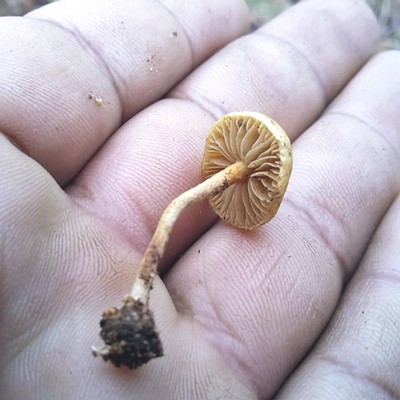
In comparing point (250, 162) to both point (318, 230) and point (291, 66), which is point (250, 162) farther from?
point (291, 66)

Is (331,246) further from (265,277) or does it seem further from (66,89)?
(66,89)

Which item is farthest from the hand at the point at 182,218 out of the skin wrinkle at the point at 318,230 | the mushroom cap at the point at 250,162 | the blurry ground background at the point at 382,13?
the blurry ground background at the point at 382,13

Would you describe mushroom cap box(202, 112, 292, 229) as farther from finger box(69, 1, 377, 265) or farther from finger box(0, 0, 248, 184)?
finger box(0, 0, 248, 184)

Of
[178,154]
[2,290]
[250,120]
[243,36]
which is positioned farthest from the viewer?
[243,36]

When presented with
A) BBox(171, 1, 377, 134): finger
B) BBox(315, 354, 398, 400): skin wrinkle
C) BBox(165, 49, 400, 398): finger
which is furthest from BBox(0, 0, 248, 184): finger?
BBox(315, 354, 398, 400): skin wrinkle

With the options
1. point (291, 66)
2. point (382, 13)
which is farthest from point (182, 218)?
point (382, 13)

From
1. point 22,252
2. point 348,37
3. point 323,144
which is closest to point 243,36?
point 348,37
